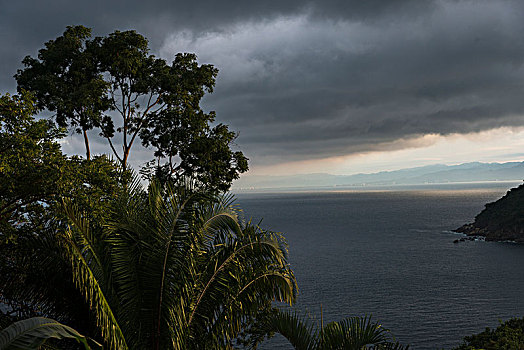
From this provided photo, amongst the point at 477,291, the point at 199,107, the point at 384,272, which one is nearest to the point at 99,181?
the point at 199,107

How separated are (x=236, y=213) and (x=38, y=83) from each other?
12896mm

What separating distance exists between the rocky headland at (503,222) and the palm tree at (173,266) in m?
97.1

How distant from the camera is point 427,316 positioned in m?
43.7

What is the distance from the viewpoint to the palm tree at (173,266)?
8836mm

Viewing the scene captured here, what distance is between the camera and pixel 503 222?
9906cm

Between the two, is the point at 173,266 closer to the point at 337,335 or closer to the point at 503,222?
the point at 337,335

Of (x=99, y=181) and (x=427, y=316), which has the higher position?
(x=99, y=181)

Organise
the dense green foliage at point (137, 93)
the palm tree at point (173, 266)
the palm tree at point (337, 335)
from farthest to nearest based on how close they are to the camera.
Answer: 1. the dense green foliage at point (137, 93)
2. the palm tree at point (337, 335)
3. the palm tree at point (173, 266)

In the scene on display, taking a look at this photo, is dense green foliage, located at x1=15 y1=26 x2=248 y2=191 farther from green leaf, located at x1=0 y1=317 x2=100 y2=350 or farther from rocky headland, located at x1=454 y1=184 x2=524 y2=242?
rocky headland, located at x1=454 y1=184 x2=524 y2=242

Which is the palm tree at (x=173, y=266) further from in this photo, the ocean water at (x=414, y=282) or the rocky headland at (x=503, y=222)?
the rocky headland at (x=503, y=222)

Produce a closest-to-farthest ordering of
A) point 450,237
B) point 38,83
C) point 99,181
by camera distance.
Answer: point 99,181 < point 38,83 < point 450,237

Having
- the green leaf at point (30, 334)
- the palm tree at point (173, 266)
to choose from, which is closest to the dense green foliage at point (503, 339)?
the palm tree at point (173, 266)

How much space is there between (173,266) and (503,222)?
361 feet

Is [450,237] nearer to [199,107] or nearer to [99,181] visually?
[199,107]
